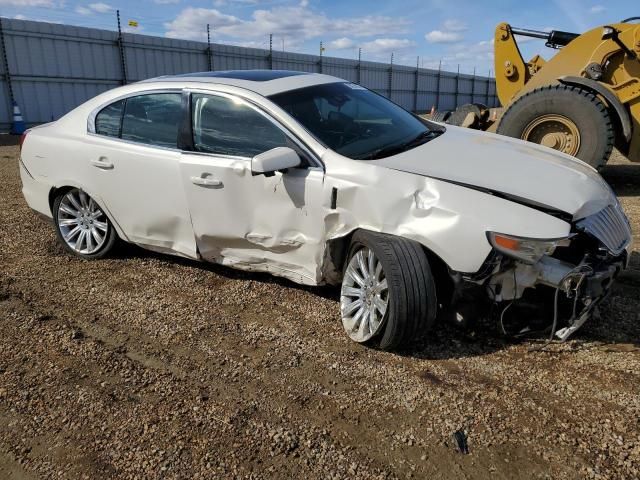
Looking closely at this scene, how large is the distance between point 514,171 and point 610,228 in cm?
64

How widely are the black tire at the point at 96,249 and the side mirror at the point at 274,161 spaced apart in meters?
1.99

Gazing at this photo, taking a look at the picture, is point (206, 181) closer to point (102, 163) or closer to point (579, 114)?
point (102, 163)

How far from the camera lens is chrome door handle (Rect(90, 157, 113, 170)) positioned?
4.30 meters

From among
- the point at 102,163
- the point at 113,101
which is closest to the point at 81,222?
the point at 102,163

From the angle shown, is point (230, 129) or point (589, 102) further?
point (589, 102)

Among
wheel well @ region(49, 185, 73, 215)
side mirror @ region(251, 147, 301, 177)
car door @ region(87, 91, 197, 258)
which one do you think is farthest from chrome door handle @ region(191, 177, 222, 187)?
wheel well @ region(49, 185, 73, 215)

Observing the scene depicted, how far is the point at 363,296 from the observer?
128 inches

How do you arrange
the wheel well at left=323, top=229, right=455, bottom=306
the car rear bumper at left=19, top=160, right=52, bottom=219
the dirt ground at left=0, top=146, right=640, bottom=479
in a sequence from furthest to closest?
1. the car rear bumper at left=19, top=160, right=52, bottom=219
2. the wheel well at left=323, top=229, right=455, bottom=306
3. the dirt ground at left=0, top=146, right=640, bottom=479

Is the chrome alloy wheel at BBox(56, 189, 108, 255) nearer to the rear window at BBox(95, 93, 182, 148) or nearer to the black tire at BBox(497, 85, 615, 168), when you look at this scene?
the rear window at BBox(95, 93, 182, 148)

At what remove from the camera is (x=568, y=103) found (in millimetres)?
6980

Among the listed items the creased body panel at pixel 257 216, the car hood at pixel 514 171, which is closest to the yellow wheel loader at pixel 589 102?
the car hood at pixel 514 171

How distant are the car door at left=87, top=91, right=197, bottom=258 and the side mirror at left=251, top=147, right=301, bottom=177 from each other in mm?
923

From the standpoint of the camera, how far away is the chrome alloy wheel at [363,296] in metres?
3.13

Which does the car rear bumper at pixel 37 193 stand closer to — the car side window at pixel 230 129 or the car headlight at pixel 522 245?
Answer: the car side window at pixel 230 129
